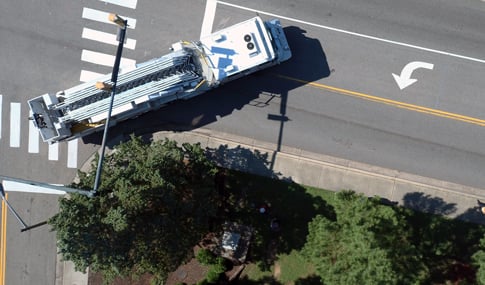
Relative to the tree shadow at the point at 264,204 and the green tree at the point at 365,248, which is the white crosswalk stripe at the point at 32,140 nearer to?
the tree shadow at the point at 264,204

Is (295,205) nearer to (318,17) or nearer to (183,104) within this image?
(183,104)

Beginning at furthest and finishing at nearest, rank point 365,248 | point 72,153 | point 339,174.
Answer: point 72,153 → point 339,174 → point 365,248

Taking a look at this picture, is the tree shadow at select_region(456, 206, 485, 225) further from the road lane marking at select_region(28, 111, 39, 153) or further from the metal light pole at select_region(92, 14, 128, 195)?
the road lane marking at select_region(28, 111, 39, 153)

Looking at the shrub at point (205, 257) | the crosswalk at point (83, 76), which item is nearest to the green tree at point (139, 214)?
the shrub at point (205, 257)

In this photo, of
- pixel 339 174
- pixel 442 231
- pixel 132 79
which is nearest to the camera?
pixel 132 79

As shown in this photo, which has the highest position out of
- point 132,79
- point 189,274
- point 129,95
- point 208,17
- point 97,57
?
point 208,17

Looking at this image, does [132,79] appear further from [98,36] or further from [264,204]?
[264,204]

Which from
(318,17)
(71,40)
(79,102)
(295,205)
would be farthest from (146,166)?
(318,17)

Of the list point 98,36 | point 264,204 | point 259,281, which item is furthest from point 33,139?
point 259,281

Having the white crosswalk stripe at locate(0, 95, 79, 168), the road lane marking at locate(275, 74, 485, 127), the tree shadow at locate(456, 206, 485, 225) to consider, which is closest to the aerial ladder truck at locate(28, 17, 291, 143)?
the white crosswalk stripe at locate(0, 95, 79, 168)
